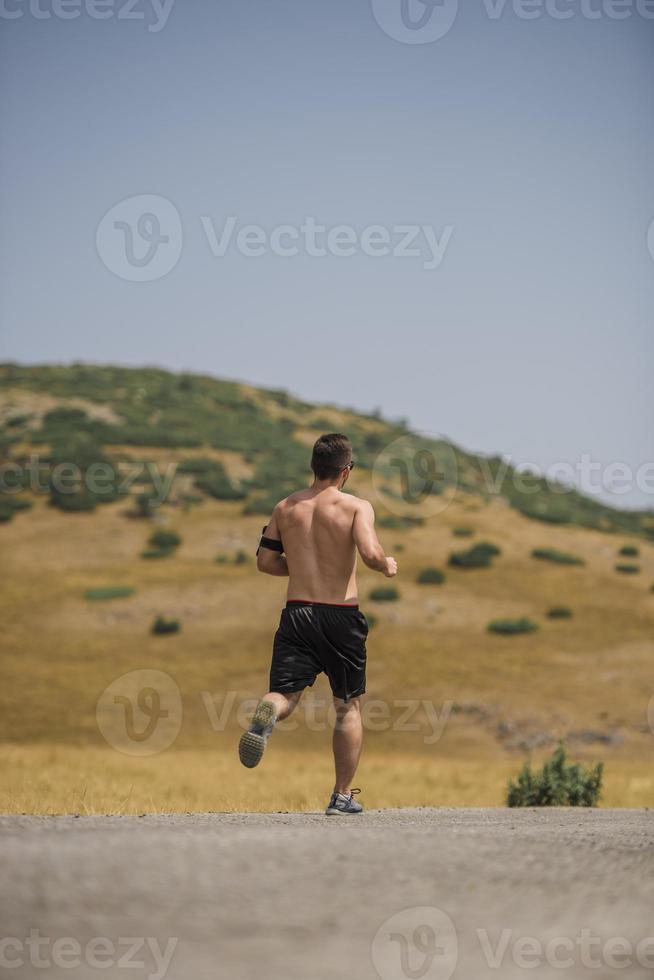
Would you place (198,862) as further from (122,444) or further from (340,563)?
(122,444)

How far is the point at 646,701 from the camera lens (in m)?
27.8

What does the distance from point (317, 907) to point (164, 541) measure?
39.3 metres

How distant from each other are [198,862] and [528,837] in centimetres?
153

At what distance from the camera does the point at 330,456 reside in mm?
6531

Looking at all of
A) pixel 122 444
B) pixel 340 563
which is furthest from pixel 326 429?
pixel 340 563

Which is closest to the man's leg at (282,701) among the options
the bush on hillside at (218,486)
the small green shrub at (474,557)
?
the small green shrub at (474,557)

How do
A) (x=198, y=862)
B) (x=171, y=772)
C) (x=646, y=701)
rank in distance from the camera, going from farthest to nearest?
(x=646, y=701)
(x=171, y=772)
(x=198, y=862)

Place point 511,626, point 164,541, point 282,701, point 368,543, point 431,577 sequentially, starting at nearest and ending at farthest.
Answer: point 282,701 < point 368,543 < point 511,626 < point 431,577 < point 164,541

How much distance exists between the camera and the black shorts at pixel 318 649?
20.7 feet

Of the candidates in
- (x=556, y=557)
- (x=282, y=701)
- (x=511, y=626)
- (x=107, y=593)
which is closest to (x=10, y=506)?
(x=107, y=593)

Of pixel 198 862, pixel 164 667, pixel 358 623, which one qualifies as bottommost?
pixel 164 667

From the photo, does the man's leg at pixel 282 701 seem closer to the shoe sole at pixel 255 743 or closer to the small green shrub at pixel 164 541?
the shoe sole at pixel 255 743

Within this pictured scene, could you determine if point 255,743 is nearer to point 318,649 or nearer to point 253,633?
point 318,649

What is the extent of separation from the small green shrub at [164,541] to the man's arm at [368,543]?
3599 centimetres
